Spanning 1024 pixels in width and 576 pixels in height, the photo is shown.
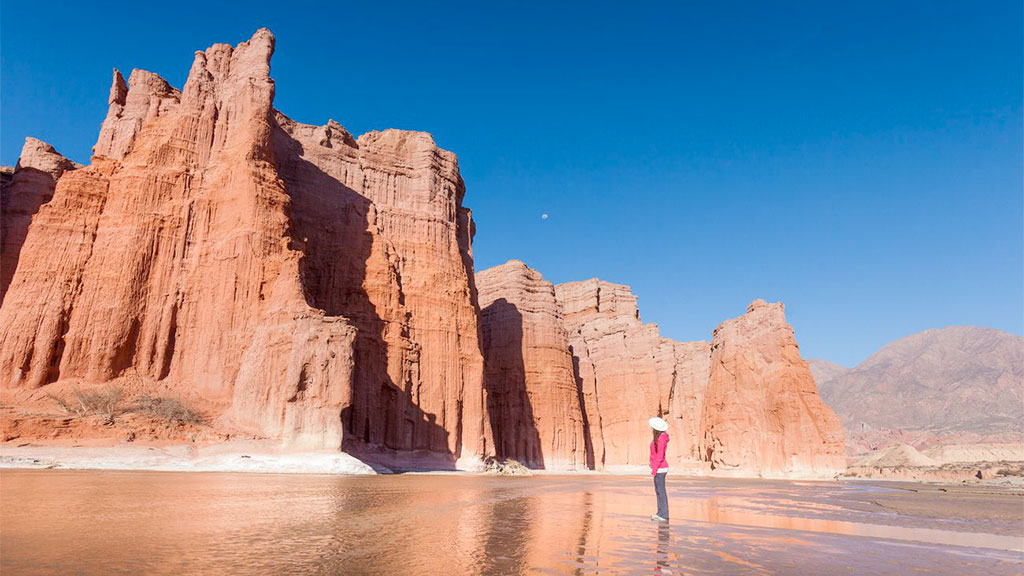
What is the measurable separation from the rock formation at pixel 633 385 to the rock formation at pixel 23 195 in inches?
2491

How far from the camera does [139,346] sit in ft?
122

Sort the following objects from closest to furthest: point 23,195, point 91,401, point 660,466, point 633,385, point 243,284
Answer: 1. point 660,466
2. point 91,401
3. point 243,284
4. point 23,195
5. point 633,385

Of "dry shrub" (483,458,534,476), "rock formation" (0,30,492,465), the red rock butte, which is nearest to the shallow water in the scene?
"rock formation" (0,30,492,465)

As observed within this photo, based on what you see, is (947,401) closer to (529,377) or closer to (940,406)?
(940,406)

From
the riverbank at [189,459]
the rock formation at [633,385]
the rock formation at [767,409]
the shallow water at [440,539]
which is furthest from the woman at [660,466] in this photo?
the rock formation at [633,385]

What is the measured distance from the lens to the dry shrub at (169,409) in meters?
31.1

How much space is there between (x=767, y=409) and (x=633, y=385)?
1038 inches

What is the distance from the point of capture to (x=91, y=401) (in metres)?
31.7

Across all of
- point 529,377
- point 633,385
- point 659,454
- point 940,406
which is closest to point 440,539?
point 659,454

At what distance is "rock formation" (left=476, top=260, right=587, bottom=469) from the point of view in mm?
72438

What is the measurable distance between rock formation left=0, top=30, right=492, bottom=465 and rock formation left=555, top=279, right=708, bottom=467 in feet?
105

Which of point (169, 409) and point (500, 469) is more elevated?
point (169, 409)

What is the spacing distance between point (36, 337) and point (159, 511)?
110 ft

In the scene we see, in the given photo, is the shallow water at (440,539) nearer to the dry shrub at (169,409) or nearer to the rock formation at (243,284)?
the dry shrub at (169,409)
